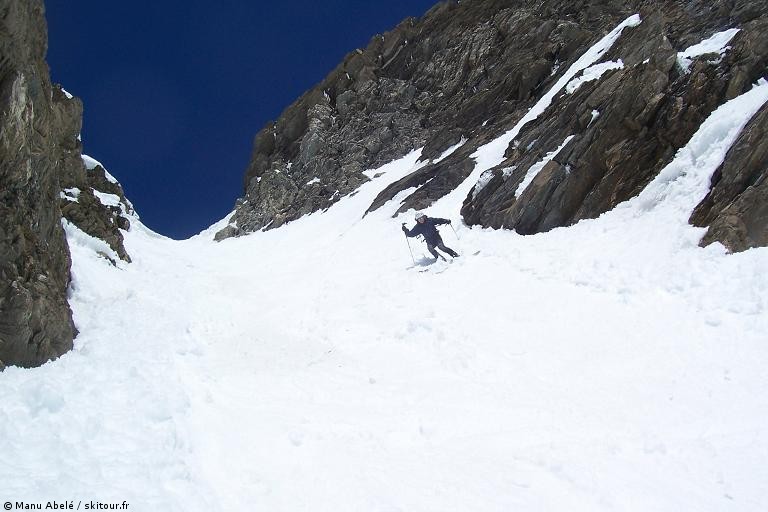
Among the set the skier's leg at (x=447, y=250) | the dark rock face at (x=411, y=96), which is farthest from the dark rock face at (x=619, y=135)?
the dark rock face at (x=411, y=96)

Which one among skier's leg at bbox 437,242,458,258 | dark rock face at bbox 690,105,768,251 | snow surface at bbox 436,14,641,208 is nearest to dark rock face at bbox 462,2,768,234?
skier's leg at bbox 437,242,458,258

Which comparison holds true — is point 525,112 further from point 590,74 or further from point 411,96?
point 411,96

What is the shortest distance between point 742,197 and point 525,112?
26442mm

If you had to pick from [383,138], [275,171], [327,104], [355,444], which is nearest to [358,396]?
[355,444]

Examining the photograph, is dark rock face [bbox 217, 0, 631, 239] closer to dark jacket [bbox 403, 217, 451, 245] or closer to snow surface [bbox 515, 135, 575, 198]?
snow surface [bbox 515, 135, 575, 198]

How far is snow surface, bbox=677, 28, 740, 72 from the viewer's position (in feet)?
55.7

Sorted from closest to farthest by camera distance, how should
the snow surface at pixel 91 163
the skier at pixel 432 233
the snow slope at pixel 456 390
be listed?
the snow slope at pixel 456 390
the skier at pixel 432 233
the snow surface at pixel 91 163

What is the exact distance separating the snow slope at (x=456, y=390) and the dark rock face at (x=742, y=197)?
1.31ft

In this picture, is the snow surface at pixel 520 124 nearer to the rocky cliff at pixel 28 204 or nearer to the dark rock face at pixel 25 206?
the rocky cliff at pixel 28 204

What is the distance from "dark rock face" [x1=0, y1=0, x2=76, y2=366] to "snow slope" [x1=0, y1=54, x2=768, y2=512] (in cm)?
70

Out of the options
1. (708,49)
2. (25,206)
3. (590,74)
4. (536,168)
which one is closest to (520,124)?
(590,74)

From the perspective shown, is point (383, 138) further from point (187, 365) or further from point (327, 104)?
point (187, 365)

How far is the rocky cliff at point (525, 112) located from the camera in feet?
51.3

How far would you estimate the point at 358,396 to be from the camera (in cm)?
852
